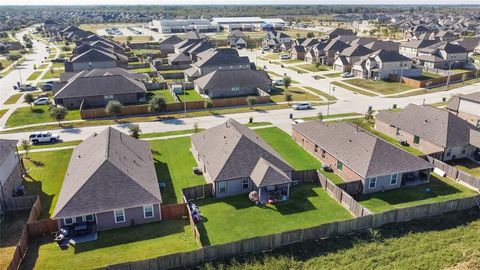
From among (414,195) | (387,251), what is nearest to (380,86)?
(414,195)

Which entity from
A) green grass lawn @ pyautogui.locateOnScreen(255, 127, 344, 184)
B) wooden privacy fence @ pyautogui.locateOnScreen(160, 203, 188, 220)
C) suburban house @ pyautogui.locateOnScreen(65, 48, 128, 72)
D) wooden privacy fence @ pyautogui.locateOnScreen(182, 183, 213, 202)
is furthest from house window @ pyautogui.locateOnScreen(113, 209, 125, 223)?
suburban house @ pyautogui.locateOnScreen(65, 48, 128, 72)

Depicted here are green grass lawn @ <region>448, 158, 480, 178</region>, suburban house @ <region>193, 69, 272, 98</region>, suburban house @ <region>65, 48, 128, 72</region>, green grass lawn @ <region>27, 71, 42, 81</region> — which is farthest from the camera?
suburban house @ <region>65, 48, 128, 72</region>

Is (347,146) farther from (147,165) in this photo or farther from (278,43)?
(278,43)

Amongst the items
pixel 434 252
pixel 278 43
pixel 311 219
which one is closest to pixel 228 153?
pixel 311 219

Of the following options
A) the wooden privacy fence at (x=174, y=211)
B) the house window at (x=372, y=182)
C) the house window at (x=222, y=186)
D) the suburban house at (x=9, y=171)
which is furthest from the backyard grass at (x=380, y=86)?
the suburban house at (x=9, y=171)

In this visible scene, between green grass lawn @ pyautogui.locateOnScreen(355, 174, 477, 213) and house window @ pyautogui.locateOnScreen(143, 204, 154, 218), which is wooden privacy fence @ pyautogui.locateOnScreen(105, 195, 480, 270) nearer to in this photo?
green grass lawn @ pyautogui.locateOnScreen(355, 174, 477, 213)

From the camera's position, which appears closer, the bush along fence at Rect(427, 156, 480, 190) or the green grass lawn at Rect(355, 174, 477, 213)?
the green grass lawn at Rect(355, 174, 477, 213)

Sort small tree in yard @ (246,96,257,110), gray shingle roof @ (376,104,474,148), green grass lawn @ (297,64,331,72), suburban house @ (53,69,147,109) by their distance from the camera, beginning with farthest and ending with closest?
green grass lawn @ (297,64,331,72)
small tree in yard @ (246,96,257,110)
suburban house @ (53,69,147,109)
gray shingle roof @ (376,104,474,148)
